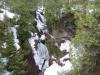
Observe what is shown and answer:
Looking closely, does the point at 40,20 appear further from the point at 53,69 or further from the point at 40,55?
the point at 53,69

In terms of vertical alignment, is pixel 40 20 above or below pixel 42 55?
above

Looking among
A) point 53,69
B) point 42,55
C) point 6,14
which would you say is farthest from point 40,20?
point 53,69

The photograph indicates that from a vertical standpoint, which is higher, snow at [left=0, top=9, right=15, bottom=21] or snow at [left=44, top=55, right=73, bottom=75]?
snow at [left=0, top=9, right=15, bottom=21]

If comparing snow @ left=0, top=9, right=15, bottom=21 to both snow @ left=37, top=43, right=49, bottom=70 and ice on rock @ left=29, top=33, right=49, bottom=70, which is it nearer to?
ice on rock @ left=29, top=33, right=49, bottom=70

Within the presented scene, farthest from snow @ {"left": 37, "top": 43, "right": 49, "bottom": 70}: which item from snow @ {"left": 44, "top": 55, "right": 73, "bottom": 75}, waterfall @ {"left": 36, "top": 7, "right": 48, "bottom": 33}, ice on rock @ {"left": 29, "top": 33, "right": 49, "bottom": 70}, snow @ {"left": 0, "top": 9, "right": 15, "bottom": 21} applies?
snow @ {"left": 0, "top": 9, "right": 15, "bottom": 21}

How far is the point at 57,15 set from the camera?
3734 cm

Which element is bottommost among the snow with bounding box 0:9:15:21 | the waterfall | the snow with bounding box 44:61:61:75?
the snow with bounding box 44:61:61:75

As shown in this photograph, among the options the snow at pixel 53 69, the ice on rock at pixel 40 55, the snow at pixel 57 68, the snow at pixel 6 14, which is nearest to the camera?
the snow at pixel 57 68

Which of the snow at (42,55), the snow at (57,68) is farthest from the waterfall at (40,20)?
the snow at (57,68)

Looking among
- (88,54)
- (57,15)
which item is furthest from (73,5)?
(88,54)

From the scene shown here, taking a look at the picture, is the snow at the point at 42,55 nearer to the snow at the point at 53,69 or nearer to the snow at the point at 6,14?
the snow at the point at 53,69

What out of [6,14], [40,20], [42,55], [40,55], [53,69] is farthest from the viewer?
[40,20]

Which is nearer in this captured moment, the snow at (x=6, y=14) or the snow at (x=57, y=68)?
the snow at (x=57, y=68)

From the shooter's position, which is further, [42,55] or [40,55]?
[42,55]
